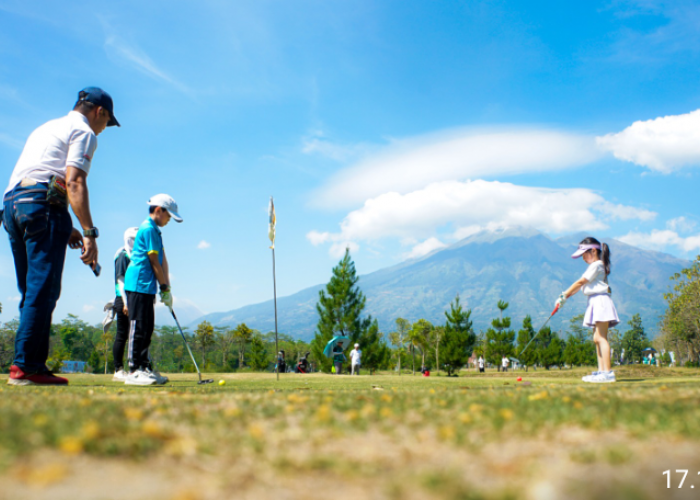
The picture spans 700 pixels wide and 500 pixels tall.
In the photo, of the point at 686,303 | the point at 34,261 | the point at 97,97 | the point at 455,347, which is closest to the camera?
the point at 34,261

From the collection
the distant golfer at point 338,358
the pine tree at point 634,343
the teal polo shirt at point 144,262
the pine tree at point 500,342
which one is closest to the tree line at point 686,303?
the pine tree at point 500,342

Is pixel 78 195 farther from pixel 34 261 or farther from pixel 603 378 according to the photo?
pixel 603 378

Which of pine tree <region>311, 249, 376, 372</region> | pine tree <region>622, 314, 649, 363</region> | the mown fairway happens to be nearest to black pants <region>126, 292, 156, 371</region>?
the mown fairway

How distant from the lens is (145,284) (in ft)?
22.8

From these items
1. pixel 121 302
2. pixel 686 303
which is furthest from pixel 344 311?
pixel 121 302

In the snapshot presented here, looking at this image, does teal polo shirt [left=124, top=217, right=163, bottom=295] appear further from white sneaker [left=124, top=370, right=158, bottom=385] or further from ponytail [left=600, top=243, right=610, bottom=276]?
A: ponytail [left=600, top=243, right=610, bottom=276]

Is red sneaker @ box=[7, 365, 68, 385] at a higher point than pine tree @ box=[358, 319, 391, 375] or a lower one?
higher

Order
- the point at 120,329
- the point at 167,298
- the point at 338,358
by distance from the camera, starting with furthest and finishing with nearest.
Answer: the point at 338,358 < the point at 120,329 < the point at 167,298

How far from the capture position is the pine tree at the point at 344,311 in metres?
47.0

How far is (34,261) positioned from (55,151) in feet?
4.18

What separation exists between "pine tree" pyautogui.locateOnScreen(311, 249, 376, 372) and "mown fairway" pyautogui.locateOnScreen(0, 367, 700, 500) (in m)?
44.4

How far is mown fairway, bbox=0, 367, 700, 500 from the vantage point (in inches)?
57.9

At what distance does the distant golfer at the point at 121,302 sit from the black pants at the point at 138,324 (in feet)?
5.20

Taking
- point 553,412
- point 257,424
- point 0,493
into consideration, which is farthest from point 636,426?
point 0,493
